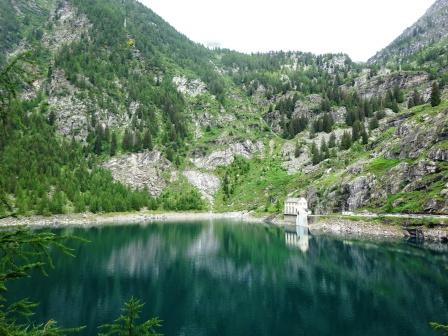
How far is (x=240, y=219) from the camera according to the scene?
172 m

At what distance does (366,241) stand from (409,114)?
94211 millimetres

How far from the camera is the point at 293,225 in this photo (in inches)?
5659

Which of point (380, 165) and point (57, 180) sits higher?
point (380, 165)

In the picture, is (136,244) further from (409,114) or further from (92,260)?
(409,114)

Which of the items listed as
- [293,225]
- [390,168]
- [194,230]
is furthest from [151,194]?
[390,168]

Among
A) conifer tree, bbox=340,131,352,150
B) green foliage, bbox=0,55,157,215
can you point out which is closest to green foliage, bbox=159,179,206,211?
green foliage, bbox=0,55,157,215

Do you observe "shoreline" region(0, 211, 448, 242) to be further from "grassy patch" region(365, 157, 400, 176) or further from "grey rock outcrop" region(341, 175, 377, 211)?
"grassy patch" region(365, 157, 400, 176)

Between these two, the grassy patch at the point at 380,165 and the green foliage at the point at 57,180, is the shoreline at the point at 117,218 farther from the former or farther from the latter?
the grassy patch at the point at 380,165

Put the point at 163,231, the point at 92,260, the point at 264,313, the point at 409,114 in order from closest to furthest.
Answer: the point at 264,313 < the point at 92,260 < the point at 163,231 < the point at 409,114

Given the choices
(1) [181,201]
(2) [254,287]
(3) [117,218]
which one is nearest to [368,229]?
(2) [254,287]

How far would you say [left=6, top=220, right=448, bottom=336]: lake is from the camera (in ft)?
143

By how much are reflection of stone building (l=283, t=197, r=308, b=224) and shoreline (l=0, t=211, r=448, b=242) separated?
141 inches

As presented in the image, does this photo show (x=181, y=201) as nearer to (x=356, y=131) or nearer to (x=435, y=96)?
(x=356, y=131)

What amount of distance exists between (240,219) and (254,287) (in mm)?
110570
